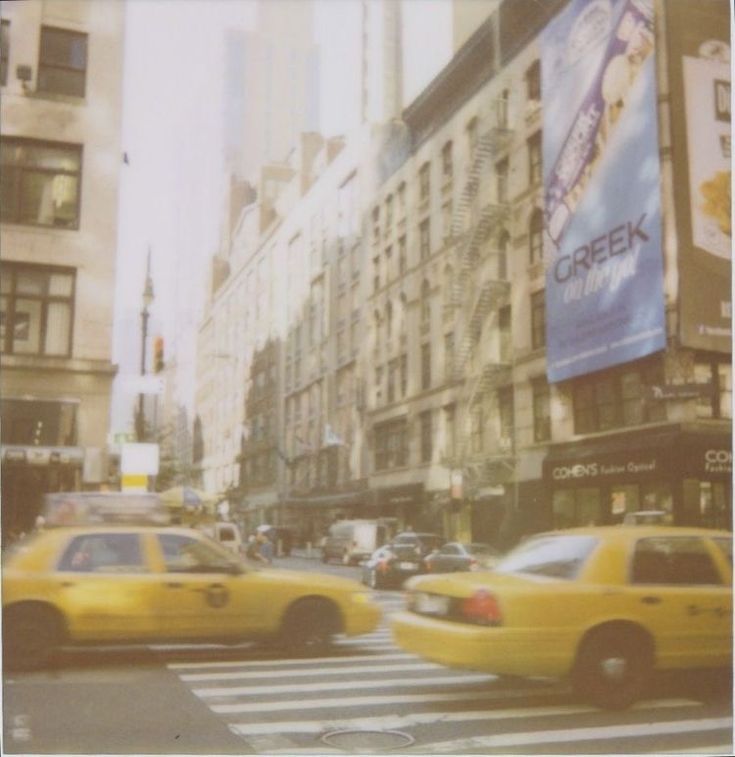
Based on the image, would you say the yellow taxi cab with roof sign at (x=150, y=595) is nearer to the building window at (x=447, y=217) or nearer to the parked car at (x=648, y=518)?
the parked car at (x=648, y=518)

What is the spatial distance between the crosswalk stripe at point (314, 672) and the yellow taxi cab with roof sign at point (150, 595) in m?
0.48

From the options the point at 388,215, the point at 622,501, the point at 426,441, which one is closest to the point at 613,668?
the point at 622,501

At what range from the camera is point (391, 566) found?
8.26m

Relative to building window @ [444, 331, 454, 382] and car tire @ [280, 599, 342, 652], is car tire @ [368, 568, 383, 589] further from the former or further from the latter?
building window @ [444, 331, 454, 382]

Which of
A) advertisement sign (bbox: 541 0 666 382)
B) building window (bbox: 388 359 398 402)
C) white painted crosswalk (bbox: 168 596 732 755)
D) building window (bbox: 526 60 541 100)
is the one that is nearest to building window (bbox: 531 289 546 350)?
advertisement sign (bbox: 541 0 666 382)

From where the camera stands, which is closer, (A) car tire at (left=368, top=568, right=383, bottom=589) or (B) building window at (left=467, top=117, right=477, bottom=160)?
(A) car tire at (left=368, top=568, right=383, bottom=589)

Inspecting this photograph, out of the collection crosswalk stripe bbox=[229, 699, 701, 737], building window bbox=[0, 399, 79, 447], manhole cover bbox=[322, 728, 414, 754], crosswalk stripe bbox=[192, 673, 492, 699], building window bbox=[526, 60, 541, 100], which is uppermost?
building window bbox=[526, 60, 541, 100]

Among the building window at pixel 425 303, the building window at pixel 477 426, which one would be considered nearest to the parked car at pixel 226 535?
the building window at pixel 477 426

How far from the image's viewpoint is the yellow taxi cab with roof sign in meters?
7.12

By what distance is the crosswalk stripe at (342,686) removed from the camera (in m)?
6.72

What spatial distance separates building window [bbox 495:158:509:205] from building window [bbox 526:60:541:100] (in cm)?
76

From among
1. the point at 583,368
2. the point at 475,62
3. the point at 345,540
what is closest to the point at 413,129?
the point at 475,62

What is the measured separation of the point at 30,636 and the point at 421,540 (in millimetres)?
3728

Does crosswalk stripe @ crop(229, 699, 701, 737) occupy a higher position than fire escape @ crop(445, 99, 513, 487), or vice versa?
fire escape @ crop(445, 99, 513, 487)
